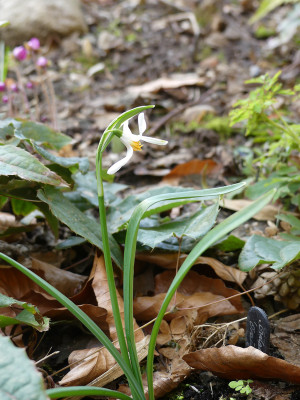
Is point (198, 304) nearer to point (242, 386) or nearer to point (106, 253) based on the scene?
point (242, 386)

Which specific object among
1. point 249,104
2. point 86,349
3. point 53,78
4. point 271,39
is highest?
point 249,104

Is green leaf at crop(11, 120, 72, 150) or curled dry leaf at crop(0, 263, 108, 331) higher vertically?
green leaf at crop(11, 120, 72, 150)

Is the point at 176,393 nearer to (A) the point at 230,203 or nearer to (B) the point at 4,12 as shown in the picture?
(A) the point at 230,203

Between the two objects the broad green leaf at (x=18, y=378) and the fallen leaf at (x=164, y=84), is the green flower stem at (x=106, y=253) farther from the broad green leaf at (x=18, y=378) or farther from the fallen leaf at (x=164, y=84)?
the fallen leaf at (x=164, y=84)

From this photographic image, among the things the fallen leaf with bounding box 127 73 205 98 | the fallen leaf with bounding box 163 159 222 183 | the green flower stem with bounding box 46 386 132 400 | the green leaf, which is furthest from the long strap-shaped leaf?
the fallen leaf with bounding box 127 73 205 98

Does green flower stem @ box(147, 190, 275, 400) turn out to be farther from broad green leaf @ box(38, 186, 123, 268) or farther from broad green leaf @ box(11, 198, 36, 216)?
broad green leaf @ box(11, 198, 36, 216)

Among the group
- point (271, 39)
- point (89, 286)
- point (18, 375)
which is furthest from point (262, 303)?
point (271, 39)

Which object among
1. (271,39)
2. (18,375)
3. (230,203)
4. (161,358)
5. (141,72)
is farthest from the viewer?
(271,39)
